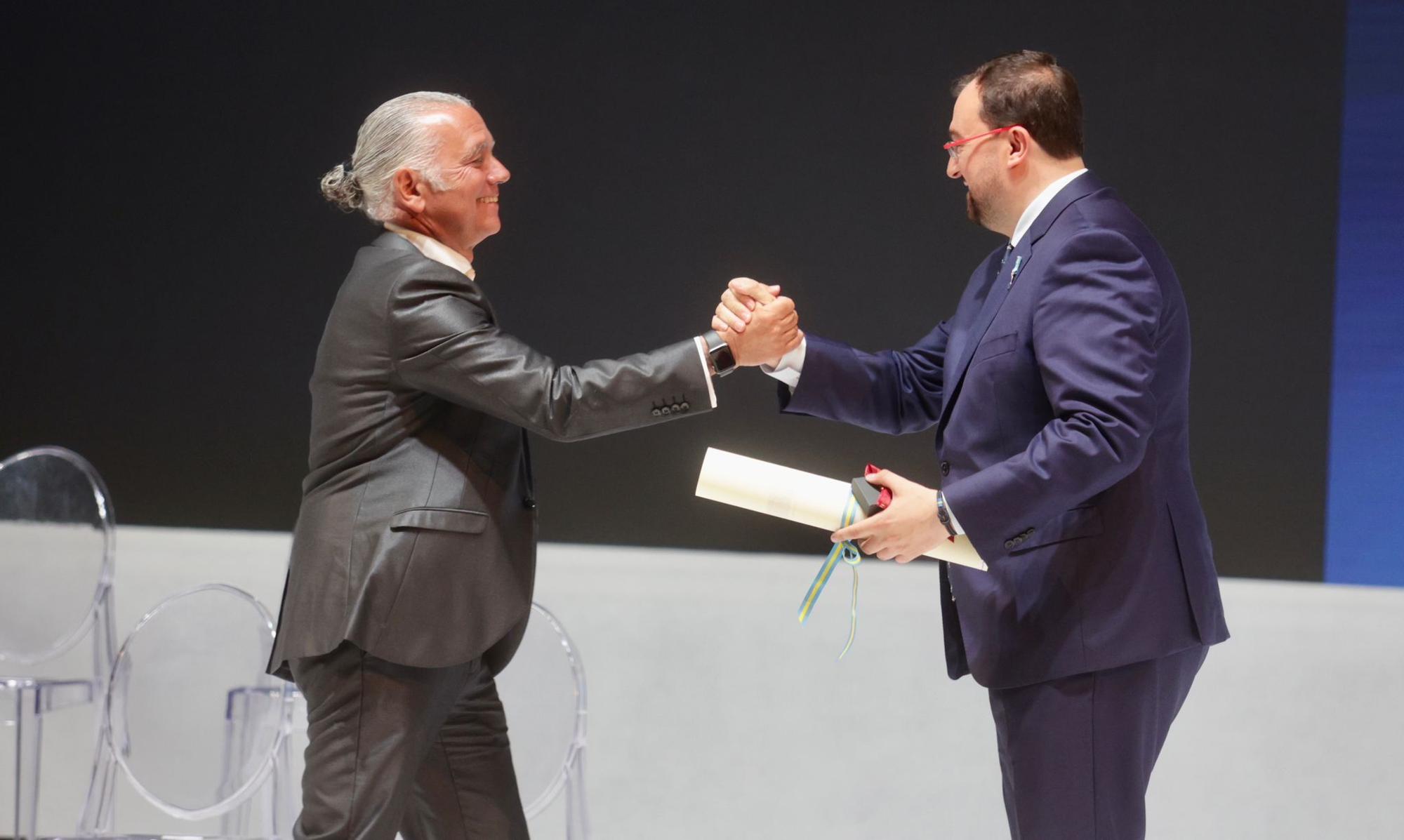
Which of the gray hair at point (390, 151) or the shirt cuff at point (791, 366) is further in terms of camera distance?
the shirt cuff at point (791, 366)

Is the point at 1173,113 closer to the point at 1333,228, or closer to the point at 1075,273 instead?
the point at 1333,228

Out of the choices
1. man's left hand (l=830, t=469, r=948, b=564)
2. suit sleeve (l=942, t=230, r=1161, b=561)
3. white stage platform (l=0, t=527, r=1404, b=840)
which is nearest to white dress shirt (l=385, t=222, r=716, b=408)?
man's left hand (l=830, t=469, r=948, b=564)

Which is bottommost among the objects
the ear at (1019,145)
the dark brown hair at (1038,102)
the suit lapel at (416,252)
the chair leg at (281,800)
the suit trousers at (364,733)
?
the chair leg at (281,800)

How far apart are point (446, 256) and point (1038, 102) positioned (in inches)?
38.8

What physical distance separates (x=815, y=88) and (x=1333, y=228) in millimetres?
1350

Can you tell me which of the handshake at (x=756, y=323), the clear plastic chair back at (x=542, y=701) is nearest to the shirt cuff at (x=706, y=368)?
the handshake at (x=756, y=323)

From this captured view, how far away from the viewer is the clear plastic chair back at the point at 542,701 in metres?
2.91

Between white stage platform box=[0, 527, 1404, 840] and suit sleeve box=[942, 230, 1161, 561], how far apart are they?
1519mm

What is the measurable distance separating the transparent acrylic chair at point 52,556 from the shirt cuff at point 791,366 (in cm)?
190

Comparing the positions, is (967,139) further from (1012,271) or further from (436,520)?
(436,520)

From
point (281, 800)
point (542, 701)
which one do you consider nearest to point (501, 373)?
point (542, 701)

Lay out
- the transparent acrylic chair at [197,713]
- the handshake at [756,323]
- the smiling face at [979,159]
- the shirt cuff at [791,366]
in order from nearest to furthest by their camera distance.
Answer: the smiling face at [979,159]
the handshake at [756,323]
the shirt cuff at [791,366]
the transparent acrylic chair at [197,713]

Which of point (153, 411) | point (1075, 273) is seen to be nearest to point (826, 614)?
point (1075, 273)

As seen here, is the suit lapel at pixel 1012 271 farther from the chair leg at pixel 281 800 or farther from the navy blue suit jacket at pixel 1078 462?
the chair leg at pixel 281 800
